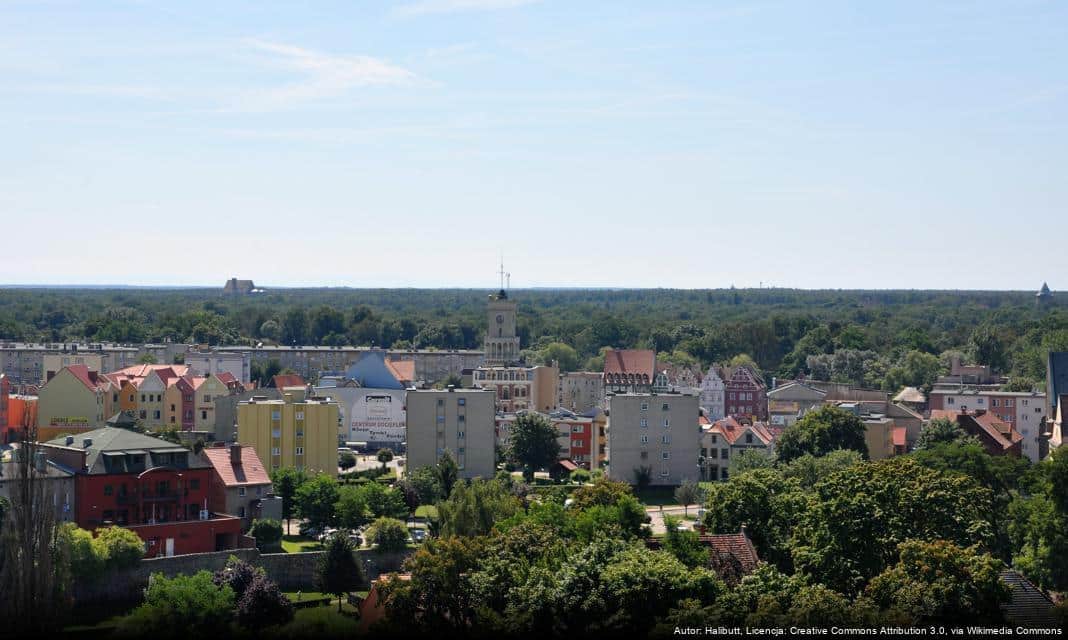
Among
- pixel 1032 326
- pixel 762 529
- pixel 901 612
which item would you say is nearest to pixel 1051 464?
pixel 762 529

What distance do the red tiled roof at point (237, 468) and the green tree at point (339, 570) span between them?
574 centimetres

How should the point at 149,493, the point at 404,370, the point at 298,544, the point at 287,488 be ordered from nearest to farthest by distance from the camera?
1. the point at 149,493
2. the point at 298,544
3. the point at 287,488
4. the point at 404,370

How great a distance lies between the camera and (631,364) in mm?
89562

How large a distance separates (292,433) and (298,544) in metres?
10.9

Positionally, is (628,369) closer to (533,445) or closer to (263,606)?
(533,445)

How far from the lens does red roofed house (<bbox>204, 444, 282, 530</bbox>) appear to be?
4378 cm

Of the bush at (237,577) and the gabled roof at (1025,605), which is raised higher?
the gabled roof at (1025,605)

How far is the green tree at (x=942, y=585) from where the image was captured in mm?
26734

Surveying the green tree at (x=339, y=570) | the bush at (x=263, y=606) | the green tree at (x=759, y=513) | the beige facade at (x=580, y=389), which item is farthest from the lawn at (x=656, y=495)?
the beige facade at (x=580, y=389)

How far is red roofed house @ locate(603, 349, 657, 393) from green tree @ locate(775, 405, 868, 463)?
30.6m

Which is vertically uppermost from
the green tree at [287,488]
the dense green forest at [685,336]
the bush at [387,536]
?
the dense green forest at [685,336]

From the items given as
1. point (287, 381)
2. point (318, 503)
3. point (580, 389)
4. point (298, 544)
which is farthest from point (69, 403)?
point (580, 389)

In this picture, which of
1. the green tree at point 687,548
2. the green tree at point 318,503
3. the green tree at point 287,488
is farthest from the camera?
the green tree at point 287,488

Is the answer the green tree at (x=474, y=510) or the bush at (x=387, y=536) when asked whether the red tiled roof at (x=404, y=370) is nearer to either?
the green tree at (x=474, y=510)
